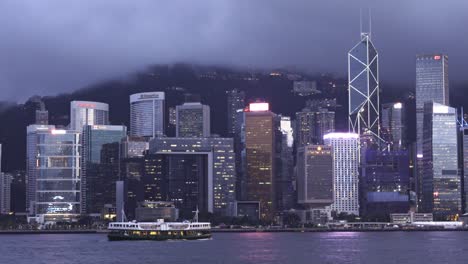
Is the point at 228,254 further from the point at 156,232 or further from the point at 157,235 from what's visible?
the point at 156,232

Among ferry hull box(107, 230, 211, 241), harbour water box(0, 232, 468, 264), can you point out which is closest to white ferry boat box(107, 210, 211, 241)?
ferry hull box(107, 230, 211, 241)

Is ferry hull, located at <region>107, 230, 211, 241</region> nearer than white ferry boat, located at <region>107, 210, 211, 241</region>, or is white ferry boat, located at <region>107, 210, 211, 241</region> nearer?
ferry hull, located at <region>107, 230, 211, 241</region>

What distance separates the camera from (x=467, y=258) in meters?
126

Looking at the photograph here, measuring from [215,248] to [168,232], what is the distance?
1214 inches

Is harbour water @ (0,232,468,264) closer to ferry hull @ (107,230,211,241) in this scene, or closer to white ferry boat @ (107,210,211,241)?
ferry hull @ (107,230,211,241)

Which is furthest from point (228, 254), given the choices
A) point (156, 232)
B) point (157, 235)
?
point (156, 232)

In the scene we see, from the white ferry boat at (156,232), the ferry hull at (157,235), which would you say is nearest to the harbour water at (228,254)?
the ferry hull at (157,235)

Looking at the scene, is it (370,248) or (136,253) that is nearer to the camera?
(136,253)

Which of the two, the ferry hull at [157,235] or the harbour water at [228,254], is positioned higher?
the ferry hull at [157,235]

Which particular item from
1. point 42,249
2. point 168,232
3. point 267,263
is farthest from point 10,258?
point 168,232

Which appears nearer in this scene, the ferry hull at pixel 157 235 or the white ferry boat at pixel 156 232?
the ferry hull at pixel 157 235

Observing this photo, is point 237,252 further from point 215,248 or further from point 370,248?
point 370,248

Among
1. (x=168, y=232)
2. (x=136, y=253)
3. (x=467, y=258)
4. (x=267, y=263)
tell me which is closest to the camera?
(x=267, y=263)

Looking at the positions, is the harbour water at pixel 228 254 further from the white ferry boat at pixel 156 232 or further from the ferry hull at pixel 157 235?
the white ferry boat at pixel 156 232
